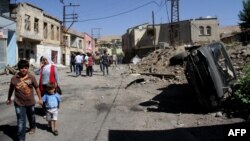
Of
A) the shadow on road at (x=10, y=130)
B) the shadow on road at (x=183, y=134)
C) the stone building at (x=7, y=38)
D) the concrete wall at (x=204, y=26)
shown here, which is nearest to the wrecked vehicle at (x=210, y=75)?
the shadow on road at (x=183, y=134)

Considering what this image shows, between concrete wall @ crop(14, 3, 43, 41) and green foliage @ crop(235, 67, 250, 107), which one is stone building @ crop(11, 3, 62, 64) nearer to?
concrete wall @ crop(14, 3, 43, 41)

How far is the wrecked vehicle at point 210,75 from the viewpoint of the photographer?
9.91m

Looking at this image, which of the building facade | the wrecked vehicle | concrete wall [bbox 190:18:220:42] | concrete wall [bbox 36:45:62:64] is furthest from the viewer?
concrete wall [bbox 190:18:220:42]

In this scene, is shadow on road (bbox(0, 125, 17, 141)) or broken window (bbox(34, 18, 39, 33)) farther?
broken window (bbox(34, 18, 39, 33))

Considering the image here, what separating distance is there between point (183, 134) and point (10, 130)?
3939 millimetres

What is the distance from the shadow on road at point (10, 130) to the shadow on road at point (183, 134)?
6.80 feet

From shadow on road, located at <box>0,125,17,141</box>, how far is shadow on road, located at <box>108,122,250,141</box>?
2.07 meters

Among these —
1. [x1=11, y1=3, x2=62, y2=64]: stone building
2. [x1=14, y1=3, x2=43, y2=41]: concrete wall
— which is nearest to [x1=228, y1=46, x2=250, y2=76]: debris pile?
[x1=14, y1=3, x2=43, y2=41]: concrete wall

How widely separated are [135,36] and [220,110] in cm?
5627

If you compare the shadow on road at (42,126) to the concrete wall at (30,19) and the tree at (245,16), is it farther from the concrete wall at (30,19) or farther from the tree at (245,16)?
the tree at (245,16)

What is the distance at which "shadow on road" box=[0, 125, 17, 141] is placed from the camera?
8031mm

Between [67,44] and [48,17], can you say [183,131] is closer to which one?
[48,17]

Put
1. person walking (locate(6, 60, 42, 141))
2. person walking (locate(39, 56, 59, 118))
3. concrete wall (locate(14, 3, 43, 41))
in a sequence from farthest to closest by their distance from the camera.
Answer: concrete wall (locate(14, 3, 43, 41)), person walking (locate(39, 56, 59, 118)), person walking (locate(6, 60, 42, 141))

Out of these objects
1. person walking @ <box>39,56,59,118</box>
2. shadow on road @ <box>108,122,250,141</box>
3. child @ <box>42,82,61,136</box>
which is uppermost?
person walking @ <box>39,56,59,118</box>
